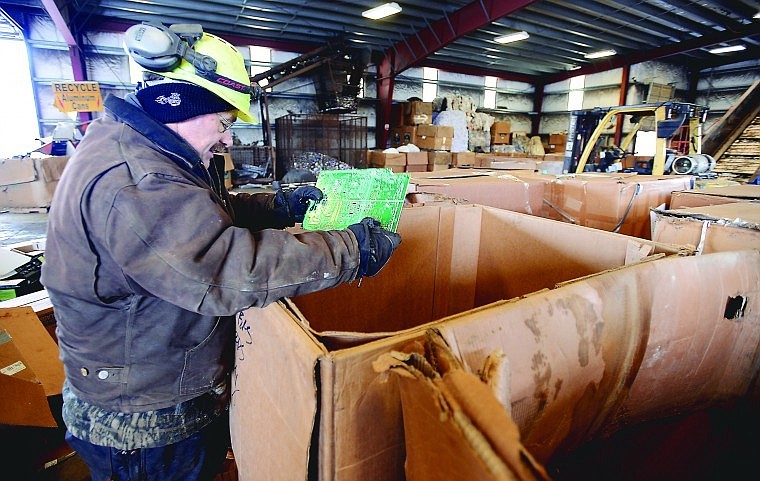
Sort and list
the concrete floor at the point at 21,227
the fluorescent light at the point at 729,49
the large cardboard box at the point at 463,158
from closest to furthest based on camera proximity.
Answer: the concrete floor at the point at 21,227 < the large cardboard box at the point at 463,158 < the fluorescent light at the point at 729,49

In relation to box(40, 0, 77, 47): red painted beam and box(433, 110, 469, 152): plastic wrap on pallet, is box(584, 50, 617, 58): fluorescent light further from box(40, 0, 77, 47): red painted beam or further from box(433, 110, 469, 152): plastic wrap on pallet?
box(40, 0, 77, 47): red painted beam

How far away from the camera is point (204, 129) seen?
1.09m

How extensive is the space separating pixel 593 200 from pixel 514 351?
2.35 meters

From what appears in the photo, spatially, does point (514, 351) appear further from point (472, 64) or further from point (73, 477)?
point (472, 64)

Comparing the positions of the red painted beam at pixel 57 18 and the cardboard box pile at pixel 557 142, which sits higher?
the red painted beam at pixel 57 18

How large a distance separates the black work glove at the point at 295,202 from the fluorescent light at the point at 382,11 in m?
7.14

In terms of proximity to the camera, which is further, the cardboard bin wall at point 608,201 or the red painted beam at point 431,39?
the red painted beam at point 431,39

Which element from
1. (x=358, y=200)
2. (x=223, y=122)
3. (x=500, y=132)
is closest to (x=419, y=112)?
(x=500, y=132)

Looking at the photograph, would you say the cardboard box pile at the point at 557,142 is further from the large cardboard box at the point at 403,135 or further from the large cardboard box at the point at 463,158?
the large cardboard box at the point at 463,158

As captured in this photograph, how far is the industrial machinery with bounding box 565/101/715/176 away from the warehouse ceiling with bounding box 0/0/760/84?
2.35 m

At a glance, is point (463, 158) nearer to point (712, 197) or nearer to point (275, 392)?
point (712, 197)

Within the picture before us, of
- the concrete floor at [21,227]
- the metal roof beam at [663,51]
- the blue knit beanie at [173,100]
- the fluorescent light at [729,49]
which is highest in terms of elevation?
the fluorescent light at [729,49]

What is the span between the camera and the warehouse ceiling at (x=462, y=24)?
743 cm

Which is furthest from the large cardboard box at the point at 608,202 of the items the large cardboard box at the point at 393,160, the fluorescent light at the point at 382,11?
the fluorescent light at the point at 382,11
